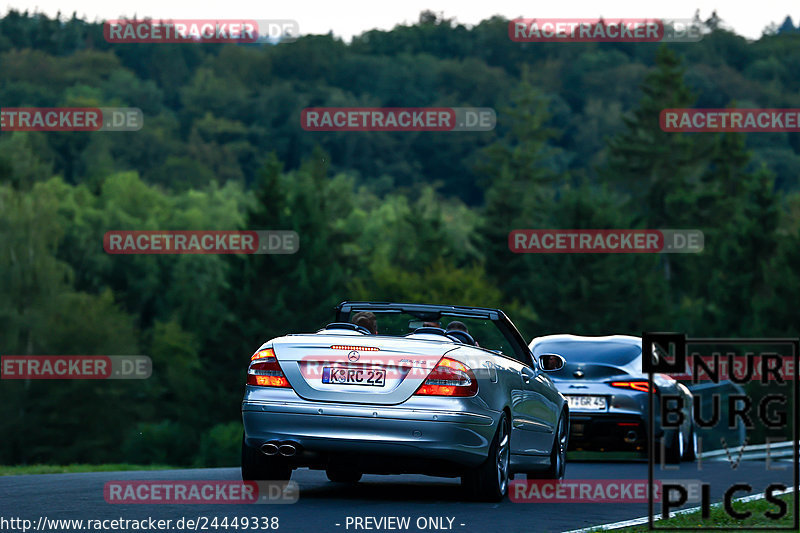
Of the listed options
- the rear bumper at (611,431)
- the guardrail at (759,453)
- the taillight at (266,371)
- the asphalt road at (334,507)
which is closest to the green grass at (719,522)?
the asphalt road at (334,507)

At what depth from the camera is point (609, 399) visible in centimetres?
1867

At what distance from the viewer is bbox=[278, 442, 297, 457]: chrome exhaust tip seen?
35.8ft

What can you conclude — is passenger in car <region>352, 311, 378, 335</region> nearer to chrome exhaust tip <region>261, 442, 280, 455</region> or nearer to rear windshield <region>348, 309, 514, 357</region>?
rear windshield <region>348, 309, 514, 357</region>

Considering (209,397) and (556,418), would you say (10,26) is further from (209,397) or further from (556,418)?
(556,418)

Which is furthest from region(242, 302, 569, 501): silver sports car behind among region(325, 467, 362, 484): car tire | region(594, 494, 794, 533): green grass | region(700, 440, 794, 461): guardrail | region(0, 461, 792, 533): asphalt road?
region(700, 440, 794, 461): guardrail

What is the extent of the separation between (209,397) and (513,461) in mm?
68347

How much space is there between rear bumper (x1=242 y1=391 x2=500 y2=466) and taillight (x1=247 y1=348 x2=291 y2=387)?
0.17 m

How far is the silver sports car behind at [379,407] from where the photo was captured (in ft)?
35.6

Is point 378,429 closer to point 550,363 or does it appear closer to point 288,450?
point 288,450

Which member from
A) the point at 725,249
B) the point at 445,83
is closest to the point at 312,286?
the point at 725,249

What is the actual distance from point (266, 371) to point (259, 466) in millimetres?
824

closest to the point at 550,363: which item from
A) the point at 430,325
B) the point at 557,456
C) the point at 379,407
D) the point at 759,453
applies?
the point at 557,456

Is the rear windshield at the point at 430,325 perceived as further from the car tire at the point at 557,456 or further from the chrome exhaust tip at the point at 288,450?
the chrome exhaust tip at the point at 288,450

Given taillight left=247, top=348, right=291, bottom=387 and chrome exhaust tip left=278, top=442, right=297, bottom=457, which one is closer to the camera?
chrome exhaust tip left=278, top=442, right=297, bottom=457
